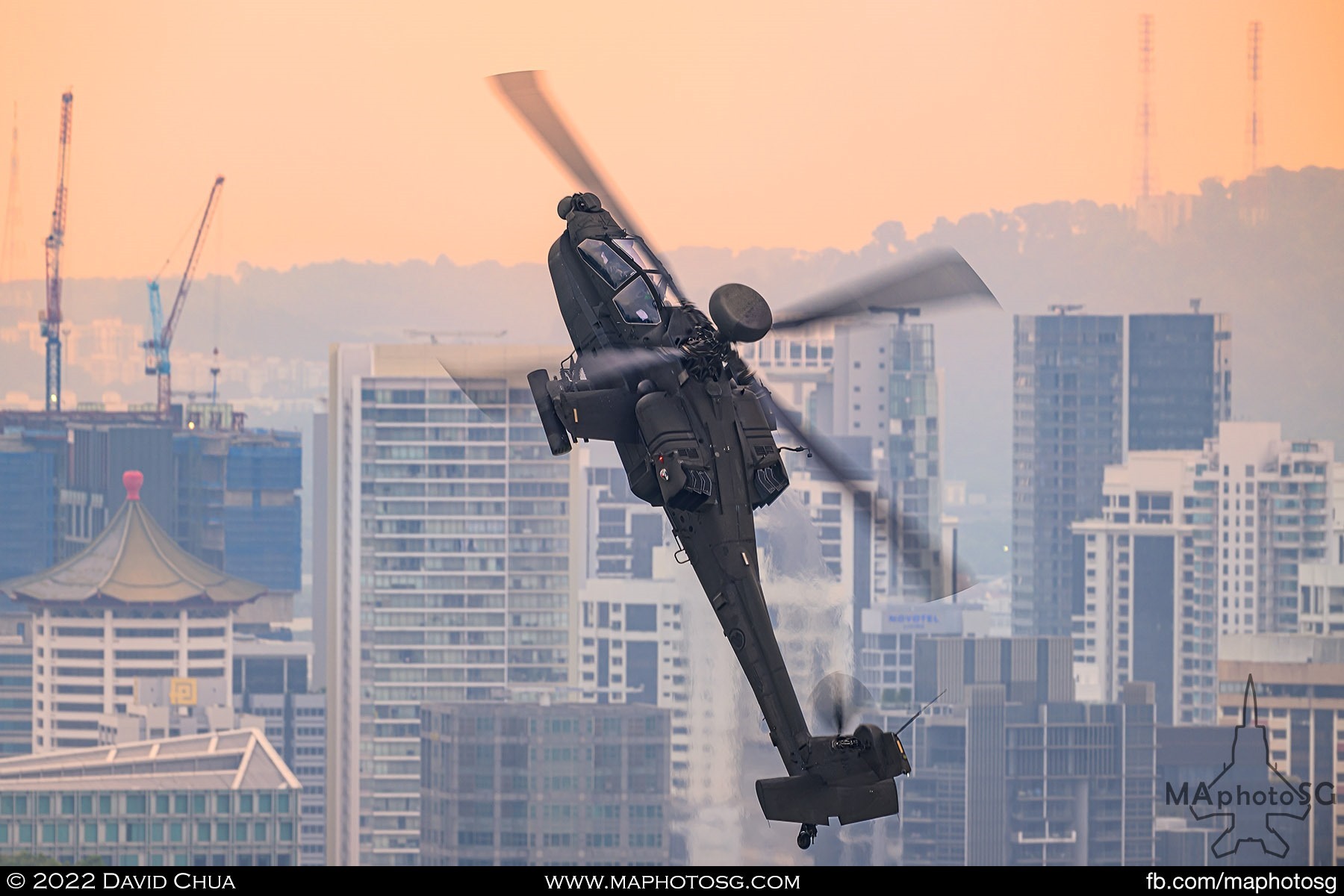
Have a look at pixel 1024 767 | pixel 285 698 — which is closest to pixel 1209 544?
pixel 1024 767

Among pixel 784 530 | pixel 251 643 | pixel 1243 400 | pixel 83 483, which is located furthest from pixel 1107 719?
pixel 83 483

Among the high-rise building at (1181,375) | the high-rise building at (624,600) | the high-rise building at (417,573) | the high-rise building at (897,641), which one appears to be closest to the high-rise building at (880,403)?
the high-rise building at (897,641)

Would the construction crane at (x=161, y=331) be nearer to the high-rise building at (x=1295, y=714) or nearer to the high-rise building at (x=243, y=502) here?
the high-rise building at (x=243, y=502)

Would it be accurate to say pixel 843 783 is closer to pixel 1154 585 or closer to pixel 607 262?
pixel 607 262

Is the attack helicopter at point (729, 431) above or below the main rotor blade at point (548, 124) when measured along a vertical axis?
below
